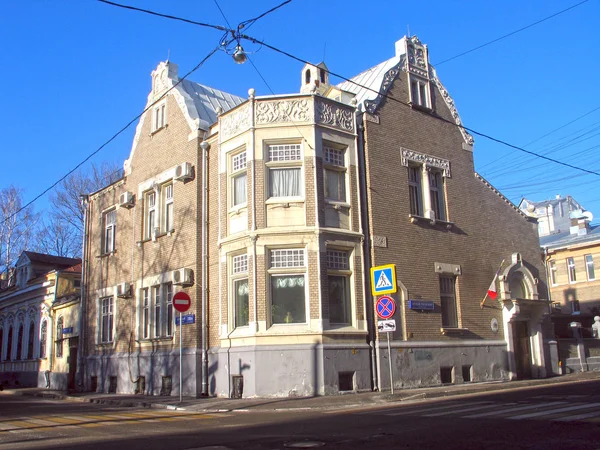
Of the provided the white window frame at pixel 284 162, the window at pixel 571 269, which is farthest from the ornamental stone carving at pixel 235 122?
the window at pixel 571 269

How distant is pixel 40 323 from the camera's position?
116 feet

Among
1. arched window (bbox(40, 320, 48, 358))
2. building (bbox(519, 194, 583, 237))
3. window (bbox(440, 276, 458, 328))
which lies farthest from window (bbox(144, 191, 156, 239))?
building (bbox(519, 194, 583, 237))

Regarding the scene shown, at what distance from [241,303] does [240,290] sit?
1.39 ft

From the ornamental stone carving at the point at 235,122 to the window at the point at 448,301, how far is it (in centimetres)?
900

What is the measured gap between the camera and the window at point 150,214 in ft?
80.7

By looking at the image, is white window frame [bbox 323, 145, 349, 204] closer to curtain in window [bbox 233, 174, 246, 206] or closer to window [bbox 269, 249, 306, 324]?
window [bbox 269, 249, 306, 324]

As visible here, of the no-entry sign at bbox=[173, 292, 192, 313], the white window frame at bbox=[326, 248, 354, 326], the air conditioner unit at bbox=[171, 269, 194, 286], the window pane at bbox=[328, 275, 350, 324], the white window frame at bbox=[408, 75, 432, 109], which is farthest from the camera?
the white window frame at bbox=[408, 75, 432, 109]

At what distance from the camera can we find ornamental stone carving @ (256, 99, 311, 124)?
1941 centimetres

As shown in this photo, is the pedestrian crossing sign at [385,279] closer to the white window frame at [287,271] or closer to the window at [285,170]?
the white window frame at [287,271]

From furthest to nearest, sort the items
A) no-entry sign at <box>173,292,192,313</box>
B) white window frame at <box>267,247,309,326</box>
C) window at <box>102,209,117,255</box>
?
1. window at <box>102,209,117,255</box>
2. white window frame at <box>267,247,309,326</box>
3. no-entry sign at <box>173,292,192,313</box>

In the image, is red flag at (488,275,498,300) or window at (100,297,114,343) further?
window at (100,297,114,343)

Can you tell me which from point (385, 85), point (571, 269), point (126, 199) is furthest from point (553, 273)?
point (126, 199)

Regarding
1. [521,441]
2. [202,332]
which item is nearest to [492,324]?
[202,332]

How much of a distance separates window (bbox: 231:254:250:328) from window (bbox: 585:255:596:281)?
3115cm
